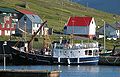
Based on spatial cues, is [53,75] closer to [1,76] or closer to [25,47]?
[1,76]

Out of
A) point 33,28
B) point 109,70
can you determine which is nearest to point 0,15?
point 33,28

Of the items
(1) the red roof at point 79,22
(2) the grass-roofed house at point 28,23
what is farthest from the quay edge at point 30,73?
(1) the red roof at point 79,22

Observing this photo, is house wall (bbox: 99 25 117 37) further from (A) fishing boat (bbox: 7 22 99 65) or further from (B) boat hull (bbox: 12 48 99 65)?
(B) boat hull (bbox: 12 48 99 65)

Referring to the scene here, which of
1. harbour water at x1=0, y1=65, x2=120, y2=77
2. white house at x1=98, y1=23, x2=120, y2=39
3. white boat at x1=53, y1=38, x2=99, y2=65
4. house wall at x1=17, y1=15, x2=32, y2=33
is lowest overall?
harbour water at x1=0, y1=65, x2=120, y2=77

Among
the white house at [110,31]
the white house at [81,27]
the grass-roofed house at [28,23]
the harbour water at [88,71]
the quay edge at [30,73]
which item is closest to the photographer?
the quay edge at [30,73]

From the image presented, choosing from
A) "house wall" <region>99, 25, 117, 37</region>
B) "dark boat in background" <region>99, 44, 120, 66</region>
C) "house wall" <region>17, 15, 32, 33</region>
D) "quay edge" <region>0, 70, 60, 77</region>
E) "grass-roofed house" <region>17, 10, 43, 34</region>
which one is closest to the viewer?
"quay edge" <region>0, 70, 60, 77</region>

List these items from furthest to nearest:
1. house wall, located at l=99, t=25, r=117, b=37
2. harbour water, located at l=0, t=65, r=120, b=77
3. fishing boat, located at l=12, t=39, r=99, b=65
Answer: house wall, located at l=99, t=25, r=117, b=37 < fishing boat, located at l=12, t=39, r=99, b=65 < harbour water, located at l=0, t=65, r=120, b=77

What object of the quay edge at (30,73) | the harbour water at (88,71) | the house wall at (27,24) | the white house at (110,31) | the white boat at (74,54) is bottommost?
the harbour water at (88,71)

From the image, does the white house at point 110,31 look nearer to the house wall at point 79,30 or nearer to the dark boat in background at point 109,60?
the house wall at point 79,30

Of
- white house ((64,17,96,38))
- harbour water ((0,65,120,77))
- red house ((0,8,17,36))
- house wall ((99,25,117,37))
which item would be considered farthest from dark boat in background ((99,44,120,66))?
house wall ((99,25,117,37))

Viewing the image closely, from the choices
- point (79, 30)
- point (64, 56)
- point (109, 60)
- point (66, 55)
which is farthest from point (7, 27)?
point (109, 60)

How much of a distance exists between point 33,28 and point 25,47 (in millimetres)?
41966

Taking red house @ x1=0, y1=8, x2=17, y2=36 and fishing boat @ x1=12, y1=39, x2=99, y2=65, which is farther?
red house @ x1=0, y1=8, x2=17, y2=36

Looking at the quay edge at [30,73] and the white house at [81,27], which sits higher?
the white house at [81,27]
